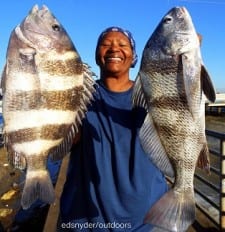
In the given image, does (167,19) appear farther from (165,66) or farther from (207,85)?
(207,85)

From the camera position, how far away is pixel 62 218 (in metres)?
3.39

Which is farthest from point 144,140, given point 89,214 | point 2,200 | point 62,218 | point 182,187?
point 2,200

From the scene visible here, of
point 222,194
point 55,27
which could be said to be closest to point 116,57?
point 55,27

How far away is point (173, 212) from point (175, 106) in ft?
2.30

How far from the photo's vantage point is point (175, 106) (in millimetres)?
2588

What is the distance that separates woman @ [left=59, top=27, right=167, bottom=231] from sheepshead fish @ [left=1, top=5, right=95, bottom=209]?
58cm

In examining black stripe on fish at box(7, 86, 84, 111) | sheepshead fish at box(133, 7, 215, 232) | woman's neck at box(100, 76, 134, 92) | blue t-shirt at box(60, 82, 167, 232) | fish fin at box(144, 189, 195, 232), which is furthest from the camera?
woman's neck at box(100, 76, 134, 92)

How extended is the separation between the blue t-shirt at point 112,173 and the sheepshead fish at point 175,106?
383mm

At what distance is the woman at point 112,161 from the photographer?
310 cm

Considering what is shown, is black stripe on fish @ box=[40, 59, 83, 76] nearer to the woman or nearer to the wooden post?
the woman

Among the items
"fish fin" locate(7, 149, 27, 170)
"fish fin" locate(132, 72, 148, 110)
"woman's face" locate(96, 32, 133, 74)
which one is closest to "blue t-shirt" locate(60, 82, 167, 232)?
"woman's face" locate(96, 32, 133, 74)

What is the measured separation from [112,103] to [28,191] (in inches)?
40.4

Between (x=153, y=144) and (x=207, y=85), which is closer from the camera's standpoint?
(x=207, y=85)

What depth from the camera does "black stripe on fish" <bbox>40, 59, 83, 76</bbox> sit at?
2.44 m
